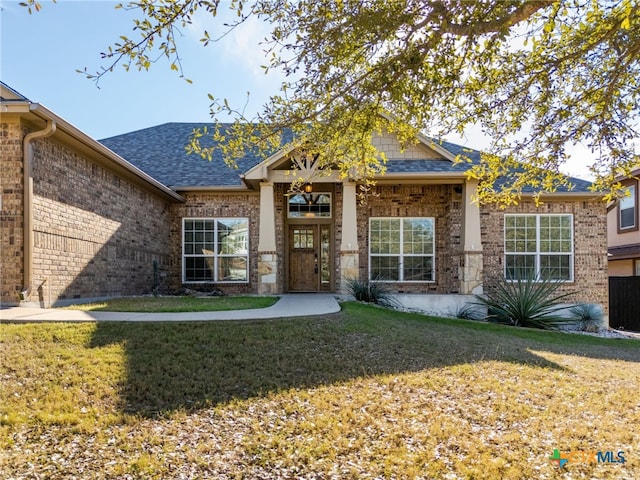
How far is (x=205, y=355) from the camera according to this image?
578 centimetres

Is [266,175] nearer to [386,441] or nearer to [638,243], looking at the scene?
[386,441]

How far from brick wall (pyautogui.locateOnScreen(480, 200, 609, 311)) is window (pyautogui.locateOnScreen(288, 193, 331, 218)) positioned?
199 inches

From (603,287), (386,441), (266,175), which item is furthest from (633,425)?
(603,287)

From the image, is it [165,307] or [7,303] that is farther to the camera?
[165,307]

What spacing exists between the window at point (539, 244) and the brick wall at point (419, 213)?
6.26ft

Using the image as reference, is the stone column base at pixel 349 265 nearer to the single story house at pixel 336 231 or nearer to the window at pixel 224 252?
the single story house at pixel 336 231

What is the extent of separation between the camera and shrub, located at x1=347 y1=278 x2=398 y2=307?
12.0 m

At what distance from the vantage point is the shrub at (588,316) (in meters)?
12.9

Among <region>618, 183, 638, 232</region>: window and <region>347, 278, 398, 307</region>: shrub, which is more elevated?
<region>618, 183, 638, 232</region>: window

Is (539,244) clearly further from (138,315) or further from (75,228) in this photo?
(75,228)

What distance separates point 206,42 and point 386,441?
4303mm

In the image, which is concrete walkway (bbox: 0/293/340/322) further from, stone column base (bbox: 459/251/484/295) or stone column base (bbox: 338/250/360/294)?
stone column base (bbox: 459/251/484/295)

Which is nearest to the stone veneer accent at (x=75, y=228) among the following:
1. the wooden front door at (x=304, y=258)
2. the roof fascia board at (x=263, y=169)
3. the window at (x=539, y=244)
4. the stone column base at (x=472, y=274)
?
the roof fascia board at (x=263, y=169)

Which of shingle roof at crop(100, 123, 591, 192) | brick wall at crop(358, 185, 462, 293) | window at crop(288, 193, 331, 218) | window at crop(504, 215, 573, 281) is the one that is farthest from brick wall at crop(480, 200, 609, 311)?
window at crop(288, 193, 331, 218)
